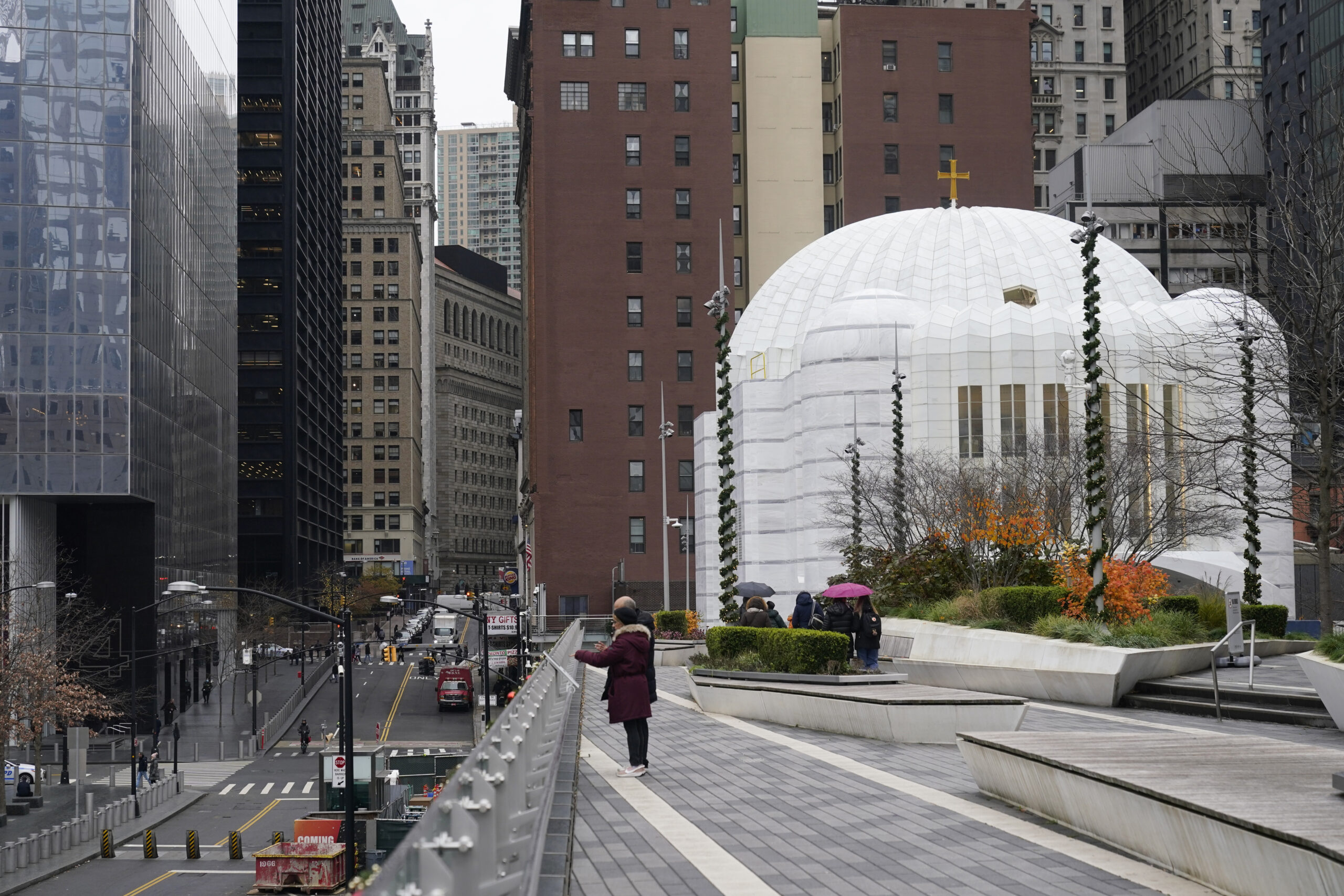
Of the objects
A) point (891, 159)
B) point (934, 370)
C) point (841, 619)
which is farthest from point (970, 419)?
point (891, 159)

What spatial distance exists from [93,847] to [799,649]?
31393 millimetres

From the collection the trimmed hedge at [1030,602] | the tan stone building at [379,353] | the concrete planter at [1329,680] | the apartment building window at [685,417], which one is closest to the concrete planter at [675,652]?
the trimmed hedge at [1030,602]

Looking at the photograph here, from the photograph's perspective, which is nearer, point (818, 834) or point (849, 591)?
point (818, 834)

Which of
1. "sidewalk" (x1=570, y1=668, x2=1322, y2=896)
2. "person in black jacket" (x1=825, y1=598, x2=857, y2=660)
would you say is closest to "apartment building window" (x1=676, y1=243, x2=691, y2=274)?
"person in black jacket" (x1=825, y1=598, x2=857, y2=660)

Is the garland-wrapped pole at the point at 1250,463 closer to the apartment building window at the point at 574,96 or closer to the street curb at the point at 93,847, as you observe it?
the street curb at the point at 93,847

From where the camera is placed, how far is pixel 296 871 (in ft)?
122

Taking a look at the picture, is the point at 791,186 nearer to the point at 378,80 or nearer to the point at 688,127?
the point at 688,127

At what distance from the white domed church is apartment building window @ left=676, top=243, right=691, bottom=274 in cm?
1822

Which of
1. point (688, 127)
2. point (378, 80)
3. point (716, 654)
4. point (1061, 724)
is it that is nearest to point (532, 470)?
point (688, 127)

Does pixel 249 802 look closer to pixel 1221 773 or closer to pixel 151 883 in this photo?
pixel 151 883

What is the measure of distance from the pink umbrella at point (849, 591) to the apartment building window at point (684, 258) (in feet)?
220

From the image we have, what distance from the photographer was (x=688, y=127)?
311 feet

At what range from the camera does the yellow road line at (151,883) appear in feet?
124

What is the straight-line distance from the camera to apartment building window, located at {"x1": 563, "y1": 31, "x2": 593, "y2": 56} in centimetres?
9469
